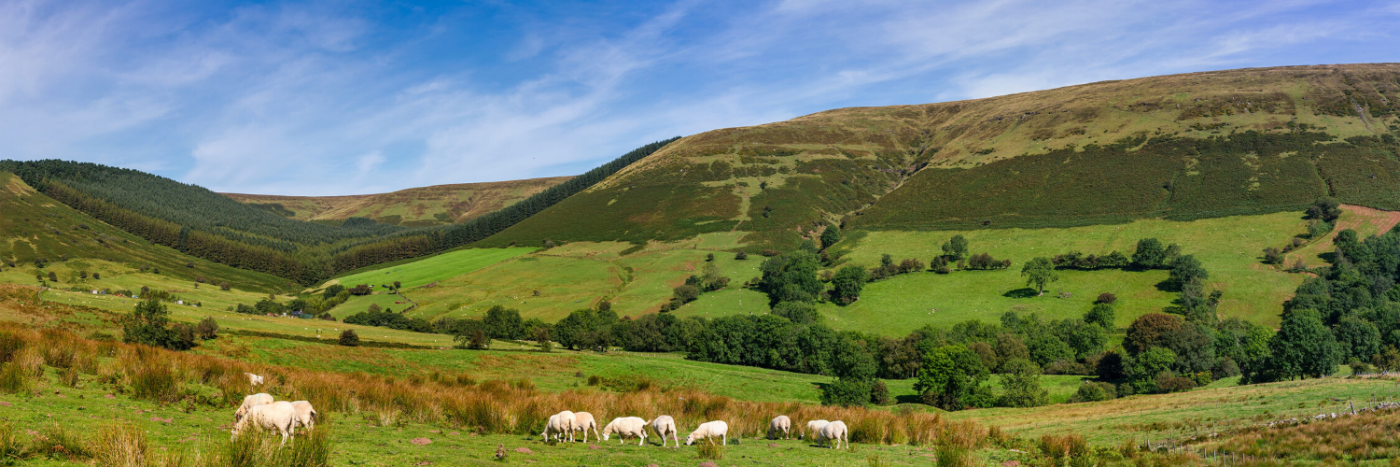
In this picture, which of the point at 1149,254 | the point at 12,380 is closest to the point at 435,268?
the point at 1149,254

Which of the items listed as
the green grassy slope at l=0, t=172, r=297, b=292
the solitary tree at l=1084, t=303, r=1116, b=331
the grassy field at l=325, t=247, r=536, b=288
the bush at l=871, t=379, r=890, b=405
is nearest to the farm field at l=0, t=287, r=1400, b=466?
the bush at l=871, t=379, r=890, b=405

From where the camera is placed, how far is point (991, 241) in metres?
132

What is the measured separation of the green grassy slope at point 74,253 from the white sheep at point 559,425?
546ft

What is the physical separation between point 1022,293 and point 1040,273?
14.1 feet

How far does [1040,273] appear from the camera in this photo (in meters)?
102

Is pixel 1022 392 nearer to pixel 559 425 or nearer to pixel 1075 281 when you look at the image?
pixel 559 425

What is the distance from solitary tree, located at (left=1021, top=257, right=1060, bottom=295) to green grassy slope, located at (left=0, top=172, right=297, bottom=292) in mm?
182374

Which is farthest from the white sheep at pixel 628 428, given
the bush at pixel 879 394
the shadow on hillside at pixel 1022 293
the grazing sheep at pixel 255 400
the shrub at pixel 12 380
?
the shadow on hillside at pixel 1022 293

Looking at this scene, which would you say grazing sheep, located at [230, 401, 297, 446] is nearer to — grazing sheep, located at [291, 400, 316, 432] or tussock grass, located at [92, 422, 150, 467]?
grazing sheep, located at [291, 400, 316, 432]

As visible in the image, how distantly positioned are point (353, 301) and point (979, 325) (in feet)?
419

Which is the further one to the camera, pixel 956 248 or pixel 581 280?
pixel 581 280

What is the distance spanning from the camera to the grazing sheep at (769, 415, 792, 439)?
20.2 m

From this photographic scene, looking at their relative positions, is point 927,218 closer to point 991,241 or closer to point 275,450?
point 991,241

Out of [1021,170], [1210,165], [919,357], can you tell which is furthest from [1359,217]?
[919,357]
